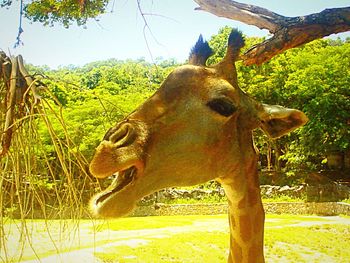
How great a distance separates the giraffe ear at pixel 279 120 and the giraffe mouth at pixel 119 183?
347 millimetres

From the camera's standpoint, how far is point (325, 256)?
2.41 metres

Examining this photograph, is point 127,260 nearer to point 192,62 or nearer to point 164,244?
point 164,244

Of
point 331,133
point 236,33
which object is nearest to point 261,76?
point 331,133

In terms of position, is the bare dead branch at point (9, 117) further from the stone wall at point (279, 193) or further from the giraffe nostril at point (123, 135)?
the stone wall at point (279, 193)

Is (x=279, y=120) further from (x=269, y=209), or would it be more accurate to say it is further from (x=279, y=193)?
(x=279, y=193)

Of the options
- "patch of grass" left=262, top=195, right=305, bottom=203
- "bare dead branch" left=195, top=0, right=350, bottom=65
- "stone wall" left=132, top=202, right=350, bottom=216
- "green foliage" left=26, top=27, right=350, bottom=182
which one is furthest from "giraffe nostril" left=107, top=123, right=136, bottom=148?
"patch of grass" left=262, top=195, right=305, bottom=203

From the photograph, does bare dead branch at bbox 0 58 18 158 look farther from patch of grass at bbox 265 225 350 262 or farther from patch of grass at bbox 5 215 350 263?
patch of grass at bbox 265 225 350 262

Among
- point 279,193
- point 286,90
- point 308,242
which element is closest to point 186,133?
point 308,242

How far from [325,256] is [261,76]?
4.02m

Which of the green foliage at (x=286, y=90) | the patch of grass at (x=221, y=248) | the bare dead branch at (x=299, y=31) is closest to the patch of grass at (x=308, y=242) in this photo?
the patch of grass at (x=221, y=248)

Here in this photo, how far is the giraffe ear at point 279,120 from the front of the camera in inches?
36.5

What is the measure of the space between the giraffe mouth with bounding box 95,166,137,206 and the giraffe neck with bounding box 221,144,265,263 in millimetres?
260

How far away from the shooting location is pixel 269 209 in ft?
16.5

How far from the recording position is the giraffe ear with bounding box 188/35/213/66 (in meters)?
0.95
